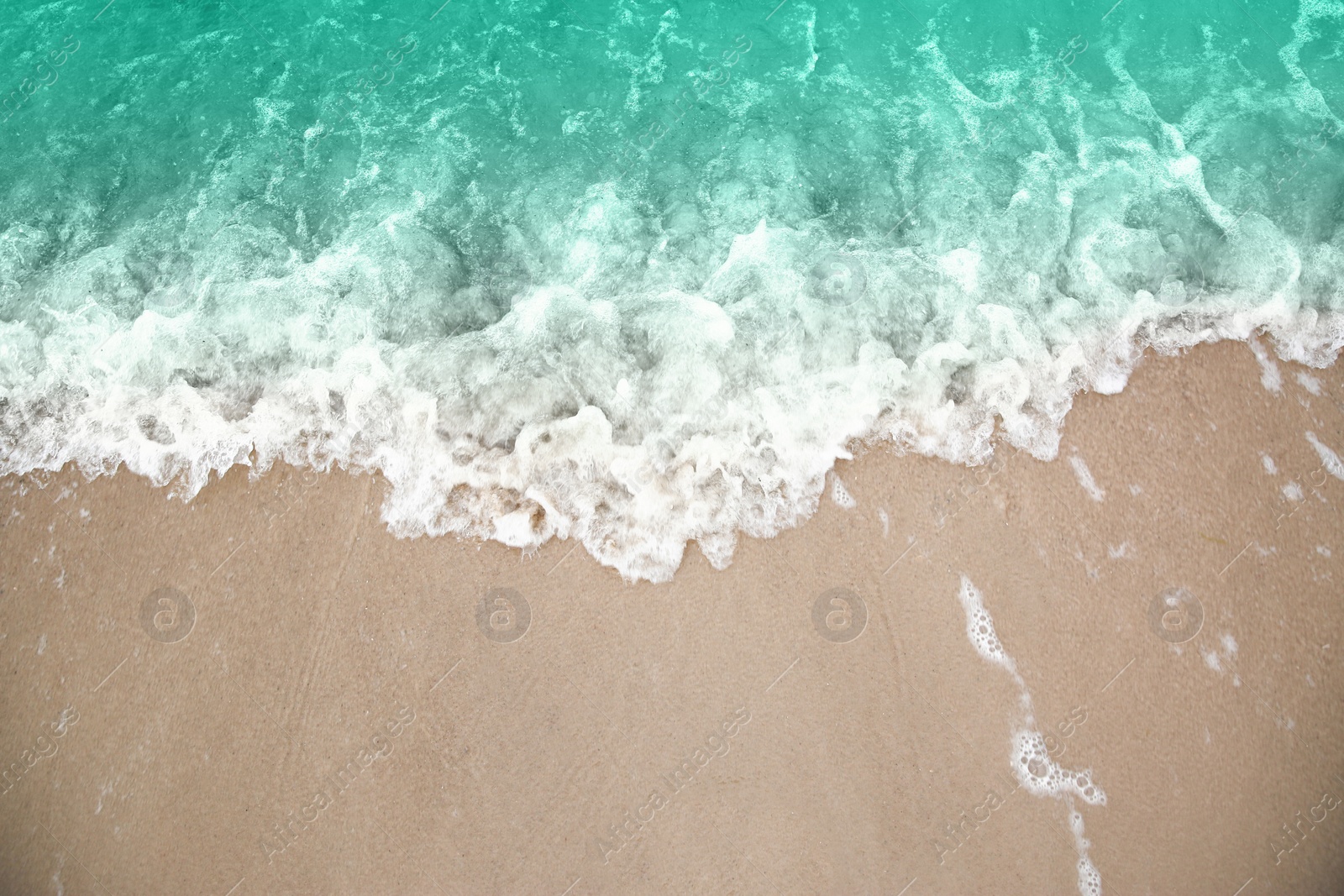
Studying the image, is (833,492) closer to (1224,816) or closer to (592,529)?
(592,529)

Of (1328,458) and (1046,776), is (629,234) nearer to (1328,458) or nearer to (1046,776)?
(1046,776)

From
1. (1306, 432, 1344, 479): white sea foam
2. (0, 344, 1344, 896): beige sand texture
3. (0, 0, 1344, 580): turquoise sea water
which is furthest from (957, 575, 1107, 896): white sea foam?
(1306, 432, 1344, 479): white sea foam

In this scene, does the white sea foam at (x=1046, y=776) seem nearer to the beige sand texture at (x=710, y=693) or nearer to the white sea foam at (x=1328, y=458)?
the beige sand texture at (x=710, y=693)

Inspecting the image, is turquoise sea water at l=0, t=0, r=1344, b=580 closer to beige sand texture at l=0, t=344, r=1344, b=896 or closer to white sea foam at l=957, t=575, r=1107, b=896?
beige sand texture at l=0, t=344, r=1344, b=896

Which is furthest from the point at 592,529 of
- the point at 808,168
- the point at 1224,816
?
the point at 1224,816

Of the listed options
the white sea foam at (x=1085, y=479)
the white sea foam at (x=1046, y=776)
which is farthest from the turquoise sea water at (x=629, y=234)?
the white sea foam at (x=1046, y=776)

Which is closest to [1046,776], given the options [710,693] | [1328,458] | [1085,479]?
[1085,479]
